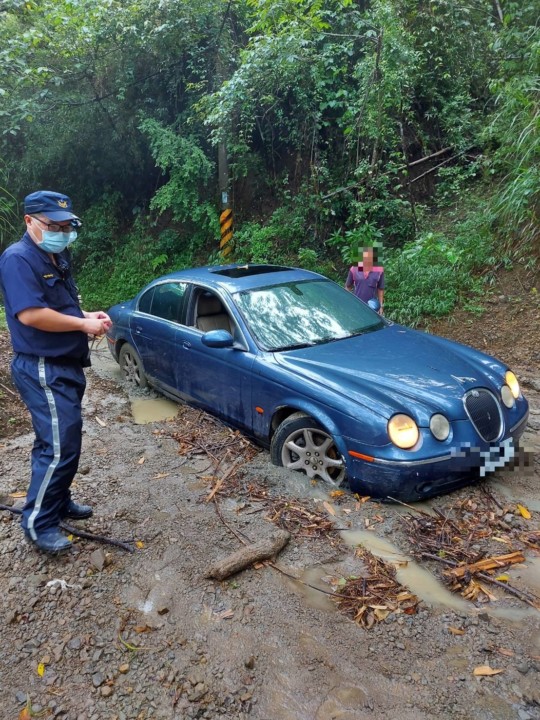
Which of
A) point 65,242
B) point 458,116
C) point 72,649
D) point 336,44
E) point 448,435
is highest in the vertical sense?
point 336,44

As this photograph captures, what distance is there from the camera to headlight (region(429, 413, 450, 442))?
132 inches

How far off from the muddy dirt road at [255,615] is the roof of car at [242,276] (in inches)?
67.1

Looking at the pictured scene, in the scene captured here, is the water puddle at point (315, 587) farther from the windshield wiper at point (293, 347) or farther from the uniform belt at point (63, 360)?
the windshield wiper at point (293, 347)

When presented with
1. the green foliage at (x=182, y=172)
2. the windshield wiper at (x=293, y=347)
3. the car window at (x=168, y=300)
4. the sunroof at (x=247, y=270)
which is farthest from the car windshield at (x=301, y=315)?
the green foliage at (x=182, y=172)

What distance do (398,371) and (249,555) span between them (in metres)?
1.64

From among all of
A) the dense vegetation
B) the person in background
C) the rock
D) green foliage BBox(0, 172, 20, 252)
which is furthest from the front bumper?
green foliage BBox(0, 172, 20, 252)

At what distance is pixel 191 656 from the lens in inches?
92.3

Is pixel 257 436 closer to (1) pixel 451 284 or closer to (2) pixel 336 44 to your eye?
(1) pixel 451 284

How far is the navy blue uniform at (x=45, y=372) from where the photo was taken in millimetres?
2746

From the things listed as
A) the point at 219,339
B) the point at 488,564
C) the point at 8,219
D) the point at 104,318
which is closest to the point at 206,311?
the point at 219,339

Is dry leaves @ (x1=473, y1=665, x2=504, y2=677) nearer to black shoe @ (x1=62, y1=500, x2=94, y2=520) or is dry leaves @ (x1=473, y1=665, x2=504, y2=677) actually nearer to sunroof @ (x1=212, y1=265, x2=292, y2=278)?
black shoe @ (x1=62, y1=500, x2=94, y2=520)

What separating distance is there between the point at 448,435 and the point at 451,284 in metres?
4.94

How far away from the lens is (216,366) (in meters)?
4.58

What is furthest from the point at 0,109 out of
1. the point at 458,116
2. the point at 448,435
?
Result: the point at 448,435
